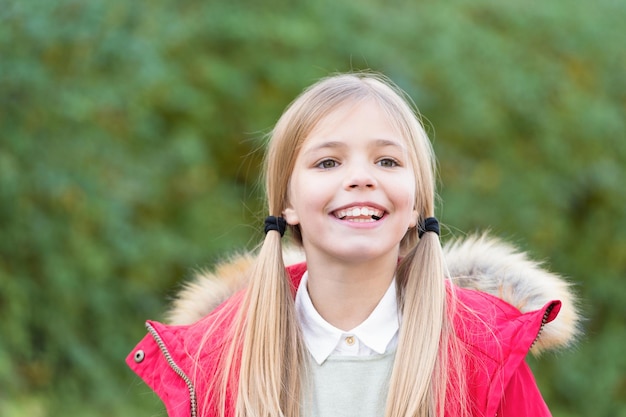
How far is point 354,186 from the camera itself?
224 centimetres

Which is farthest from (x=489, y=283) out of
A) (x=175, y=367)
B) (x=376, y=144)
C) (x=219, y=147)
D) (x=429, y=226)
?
(x=219, y=147)

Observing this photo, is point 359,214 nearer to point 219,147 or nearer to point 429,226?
point 429,226

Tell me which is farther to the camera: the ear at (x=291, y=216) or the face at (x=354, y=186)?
the ear at (x=291, y=216)

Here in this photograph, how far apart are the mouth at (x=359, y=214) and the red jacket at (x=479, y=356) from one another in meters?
0.32

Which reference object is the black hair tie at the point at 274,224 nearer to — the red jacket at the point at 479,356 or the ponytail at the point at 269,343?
the ponytail at the point at 269,343

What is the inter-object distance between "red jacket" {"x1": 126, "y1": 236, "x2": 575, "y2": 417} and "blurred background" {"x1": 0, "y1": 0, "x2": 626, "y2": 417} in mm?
1529

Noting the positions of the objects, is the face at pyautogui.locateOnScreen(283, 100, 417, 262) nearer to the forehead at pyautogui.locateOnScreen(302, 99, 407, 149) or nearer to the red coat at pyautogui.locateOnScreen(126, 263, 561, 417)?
the forehead at pyautogui.locateOnScreen(302, 99, 407, 149)

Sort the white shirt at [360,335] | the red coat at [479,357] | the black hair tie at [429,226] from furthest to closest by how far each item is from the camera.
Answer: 1. the black hair tie at [429,226]
2. the white shirt at [360,335]
3. the red coat at [479,357]

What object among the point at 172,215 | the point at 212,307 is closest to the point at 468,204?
the point at 172,215

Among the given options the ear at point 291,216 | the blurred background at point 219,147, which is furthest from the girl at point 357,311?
the blurred background at point 219,147

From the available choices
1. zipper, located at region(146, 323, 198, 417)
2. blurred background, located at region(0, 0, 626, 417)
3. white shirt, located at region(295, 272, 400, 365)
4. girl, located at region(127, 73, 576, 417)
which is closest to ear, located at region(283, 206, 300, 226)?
girl, located at region(127, 73, 576, 417)

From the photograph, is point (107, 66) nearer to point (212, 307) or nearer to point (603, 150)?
point (212, 307)

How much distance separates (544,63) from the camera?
5547 mm

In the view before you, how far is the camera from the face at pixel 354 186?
2250mm
